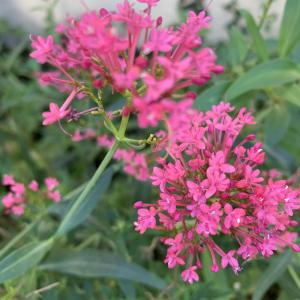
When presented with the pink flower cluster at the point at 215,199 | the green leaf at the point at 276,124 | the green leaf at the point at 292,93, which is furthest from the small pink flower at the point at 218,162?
the green leaf at the point at 276,124

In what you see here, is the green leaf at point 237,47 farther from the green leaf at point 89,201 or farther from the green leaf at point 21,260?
the green leaf at point 21,260

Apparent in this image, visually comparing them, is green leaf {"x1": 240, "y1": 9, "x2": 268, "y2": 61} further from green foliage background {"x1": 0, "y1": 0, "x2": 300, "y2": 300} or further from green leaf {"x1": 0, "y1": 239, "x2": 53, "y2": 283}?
green leaf {"x1": 0, "y1": 239, "x2": 53, "y2": 283}

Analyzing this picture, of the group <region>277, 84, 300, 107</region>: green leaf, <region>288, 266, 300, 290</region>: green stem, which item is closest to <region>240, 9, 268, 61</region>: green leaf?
<region>277, 84, 300, 107</region>: green leaf

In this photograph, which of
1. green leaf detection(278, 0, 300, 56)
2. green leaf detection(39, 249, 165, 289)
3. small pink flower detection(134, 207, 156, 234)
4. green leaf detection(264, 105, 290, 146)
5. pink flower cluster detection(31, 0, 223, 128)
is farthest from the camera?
green leaf detection(264, 105, 290, 146)

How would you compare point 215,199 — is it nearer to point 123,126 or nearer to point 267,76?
point 123,126

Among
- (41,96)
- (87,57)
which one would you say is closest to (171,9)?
(41,96)

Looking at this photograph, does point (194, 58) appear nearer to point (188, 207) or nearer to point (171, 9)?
point (188, 207)

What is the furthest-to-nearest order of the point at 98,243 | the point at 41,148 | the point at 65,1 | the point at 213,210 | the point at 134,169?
the point at 65,1
the point at 41,148
the point at 98,243
the point at 134,169
the point at 213,210
